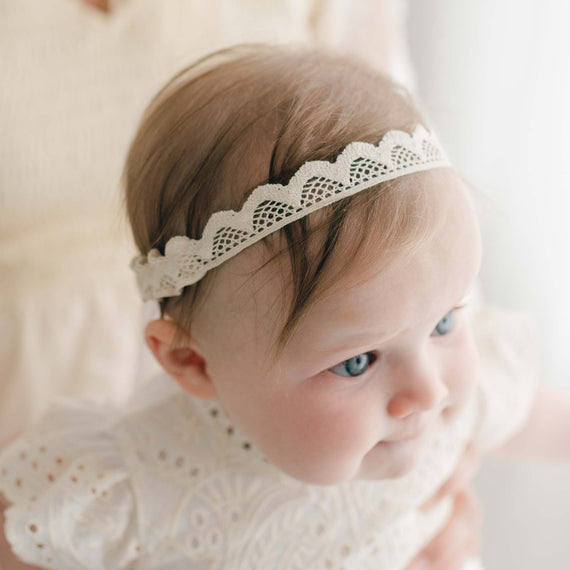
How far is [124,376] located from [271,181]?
0.61 m

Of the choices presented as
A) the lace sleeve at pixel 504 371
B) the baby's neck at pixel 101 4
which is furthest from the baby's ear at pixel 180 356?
the baby's neck at pixel 101 4

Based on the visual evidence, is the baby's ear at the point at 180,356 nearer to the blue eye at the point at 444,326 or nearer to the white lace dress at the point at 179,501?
the white lace dress at the point at 179,501

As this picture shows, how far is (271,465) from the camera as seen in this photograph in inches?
31.6

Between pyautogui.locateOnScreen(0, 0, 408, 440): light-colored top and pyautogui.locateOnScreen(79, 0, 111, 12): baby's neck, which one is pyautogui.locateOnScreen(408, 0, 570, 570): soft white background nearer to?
pyautogui.locateOnScreen(0, 0, 408, 440): light-colored top

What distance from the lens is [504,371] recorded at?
1.02 m

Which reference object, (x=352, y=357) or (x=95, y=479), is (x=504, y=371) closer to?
(x=352, y=357)

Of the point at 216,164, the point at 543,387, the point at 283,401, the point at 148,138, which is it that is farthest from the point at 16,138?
the point at 543,387

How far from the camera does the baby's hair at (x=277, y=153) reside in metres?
0.60

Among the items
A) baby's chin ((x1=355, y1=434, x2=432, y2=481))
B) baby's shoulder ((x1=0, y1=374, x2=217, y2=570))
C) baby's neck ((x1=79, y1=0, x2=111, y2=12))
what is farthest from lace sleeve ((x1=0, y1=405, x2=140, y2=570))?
baby's neck ((x1=79, y1=0, x2=111, y2=12))

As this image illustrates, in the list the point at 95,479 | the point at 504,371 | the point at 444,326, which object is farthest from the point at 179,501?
the point at 504,371

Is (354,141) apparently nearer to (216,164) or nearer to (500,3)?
(216,164)

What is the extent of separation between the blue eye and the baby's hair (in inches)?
5.4

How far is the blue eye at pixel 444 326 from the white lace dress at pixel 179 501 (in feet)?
0.73

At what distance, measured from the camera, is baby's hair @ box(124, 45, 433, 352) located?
23.5 inches
